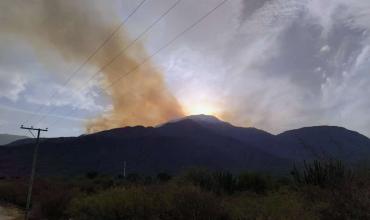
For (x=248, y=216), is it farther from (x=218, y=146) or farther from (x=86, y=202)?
(x=218, y=146)

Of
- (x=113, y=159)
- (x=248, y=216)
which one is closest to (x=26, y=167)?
(x=113, y=159)

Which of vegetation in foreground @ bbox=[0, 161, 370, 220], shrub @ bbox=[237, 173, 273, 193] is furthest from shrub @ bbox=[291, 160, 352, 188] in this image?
shrub @ bbox=[237, 173, 273, 193]

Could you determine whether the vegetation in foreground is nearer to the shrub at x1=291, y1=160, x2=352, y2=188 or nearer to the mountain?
the shrub at x1=291, y1=160, x2=352, y2=188

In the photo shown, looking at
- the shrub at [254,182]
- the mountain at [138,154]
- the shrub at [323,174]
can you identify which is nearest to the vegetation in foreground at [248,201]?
the shrub at [323,174]

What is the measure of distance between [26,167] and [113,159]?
2990 cm

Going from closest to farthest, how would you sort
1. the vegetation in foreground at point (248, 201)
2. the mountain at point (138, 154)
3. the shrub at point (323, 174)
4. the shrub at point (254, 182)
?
the vegetation in foreground at point (248, 201)
the shrub at point (323, 174)
the shrub at point (254, 182)
the mountain at point (138, 154)

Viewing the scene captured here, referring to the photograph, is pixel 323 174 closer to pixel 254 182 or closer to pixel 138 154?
pixel 254 182

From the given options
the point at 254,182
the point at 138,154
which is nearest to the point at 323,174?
the point at 254,182

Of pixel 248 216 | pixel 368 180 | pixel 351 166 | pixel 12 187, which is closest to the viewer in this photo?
pixel 368 180

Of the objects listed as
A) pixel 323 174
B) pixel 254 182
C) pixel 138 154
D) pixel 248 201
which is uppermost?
pixel 138 154

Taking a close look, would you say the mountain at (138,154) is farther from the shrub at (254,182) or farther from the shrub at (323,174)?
the shrub at (323,174)

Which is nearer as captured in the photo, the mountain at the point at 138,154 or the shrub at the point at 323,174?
the shrub at the point at 323,174

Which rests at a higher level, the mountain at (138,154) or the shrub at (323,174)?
the mountain at (138,154)

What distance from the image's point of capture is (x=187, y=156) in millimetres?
149750
